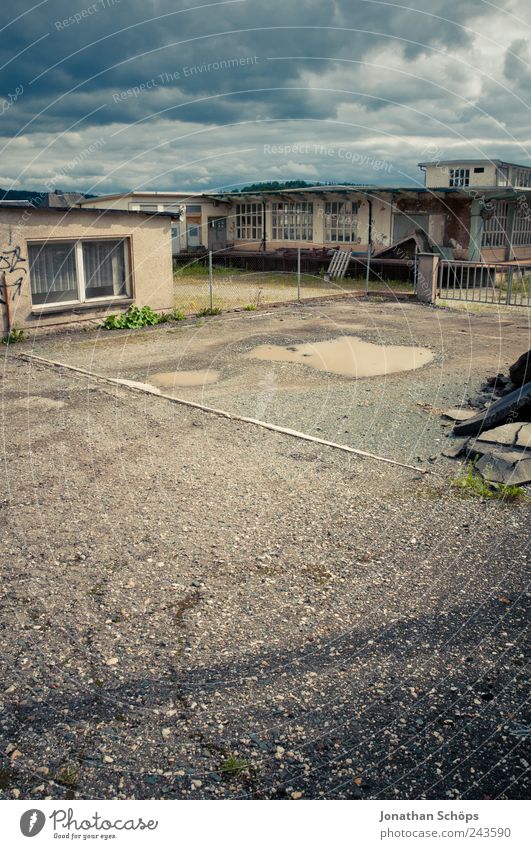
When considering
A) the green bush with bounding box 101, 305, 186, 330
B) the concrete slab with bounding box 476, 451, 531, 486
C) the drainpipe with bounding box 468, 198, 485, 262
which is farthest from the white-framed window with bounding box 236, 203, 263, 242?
the concrete slab with bounding box 476, 451, 531, 486

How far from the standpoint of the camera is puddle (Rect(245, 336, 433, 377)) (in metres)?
13.2

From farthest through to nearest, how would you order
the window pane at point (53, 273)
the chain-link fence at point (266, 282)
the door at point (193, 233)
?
the door at point (193, 233), the chain-link fence at point (266, 282), the window pane at point (53, 273)

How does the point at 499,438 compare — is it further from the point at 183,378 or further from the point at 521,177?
the point at 521,177

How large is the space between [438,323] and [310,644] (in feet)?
50.0

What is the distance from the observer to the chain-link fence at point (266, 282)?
22.9 metres

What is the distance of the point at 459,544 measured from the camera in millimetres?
6051

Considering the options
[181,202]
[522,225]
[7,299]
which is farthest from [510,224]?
[7,299]

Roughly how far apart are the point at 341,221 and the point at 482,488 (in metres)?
28.3

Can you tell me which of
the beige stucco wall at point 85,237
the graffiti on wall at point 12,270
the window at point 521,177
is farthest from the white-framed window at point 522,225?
the graffiti on wall at point 12,270

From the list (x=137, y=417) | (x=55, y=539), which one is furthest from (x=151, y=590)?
(x=137, y=417)

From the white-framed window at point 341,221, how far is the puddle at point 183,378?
22.0m

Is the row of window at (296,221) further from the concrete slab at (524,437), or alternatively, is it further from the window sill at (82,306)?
the concrete slab at (524,437)

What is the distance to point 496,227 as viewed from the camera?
3200cm

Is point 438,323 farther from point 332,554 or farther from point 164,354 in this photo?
point 332,554
